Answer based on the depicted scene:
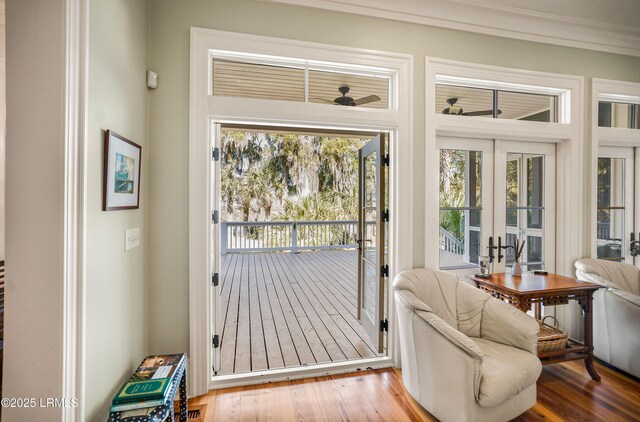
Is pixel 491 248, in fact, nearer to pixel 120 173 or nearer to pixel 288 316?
pixel 288 316

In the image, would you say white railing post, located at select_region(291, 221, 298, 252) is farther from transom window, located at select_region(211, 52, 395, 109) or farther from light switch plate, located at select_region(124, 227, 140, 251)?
light switch plate, located at select_region(124, 227, 140, 251)

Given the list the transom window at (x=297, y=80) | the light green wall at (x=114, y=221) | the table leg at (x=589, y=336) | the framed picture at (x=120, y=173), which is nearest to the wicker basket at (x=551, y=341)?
the table leg at (x=589, y=336)

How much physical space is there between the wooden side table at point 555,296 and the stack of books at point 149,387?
92.4 inches

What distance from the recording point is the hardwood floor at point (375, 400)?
76.3 inches

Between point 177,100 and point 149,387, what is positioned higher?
point 177,100

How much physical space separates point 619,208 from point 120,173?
14.8 feet

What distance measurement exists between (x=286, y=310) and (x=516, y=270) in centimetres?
267

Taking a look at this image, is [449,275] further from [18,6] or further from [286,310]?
[18,6]

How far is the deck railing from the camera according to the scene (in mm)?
7914

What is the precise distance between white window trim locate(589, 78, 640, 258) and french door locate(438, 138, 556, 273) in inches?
13.7

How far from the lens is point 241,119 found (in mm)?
2195

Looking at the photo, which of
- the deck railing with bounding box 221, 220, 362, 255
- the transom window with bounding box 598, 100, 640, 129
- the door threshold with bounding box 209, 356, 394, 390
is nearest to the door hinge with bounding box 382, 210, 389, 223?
the door threshold with bounding box 209, 356, 394, 390

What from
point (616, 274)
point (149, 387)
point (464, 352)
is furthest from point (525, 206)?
point (149, 387)

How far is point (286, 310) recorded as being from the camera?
3963 mm
